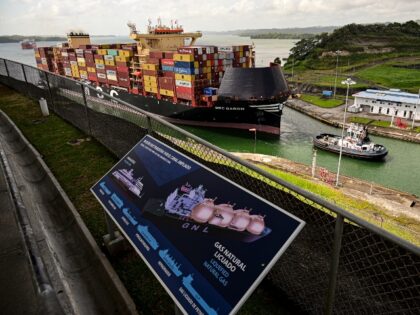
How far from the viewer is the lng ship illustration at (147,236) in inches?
109

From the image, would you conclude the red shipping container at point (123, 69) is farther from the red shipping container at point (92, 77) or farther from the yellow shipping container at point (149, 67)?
the red shipping container at point (92, 77)

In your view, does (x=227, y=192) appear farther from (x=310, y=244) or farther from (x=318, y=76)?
(x=318, y=76)

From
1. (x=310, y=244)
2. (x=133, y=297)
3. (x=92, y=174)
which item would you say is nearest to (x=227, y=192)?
(x=310, y=244)

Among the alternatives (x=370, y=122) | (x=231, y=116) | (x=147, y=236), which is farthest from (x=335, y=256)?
(x=370, y=122)

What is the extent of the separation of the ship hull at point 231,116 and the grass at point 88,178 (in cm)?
1914

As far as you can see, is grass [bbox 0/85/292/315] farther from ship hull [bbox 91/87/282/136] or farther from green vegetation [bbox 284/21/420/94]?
green vegetation [bbox 284/21/420/94]

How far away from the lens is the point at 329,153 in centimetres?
2720

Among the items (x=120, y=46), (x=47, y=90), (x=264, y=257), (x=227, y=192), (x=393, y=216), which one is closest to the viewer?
(x=264, y=257)

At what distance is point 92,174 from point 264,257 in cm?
543

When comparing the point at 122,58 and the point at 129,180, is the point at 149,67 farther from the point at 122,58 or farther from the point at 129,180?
the point at 129,180

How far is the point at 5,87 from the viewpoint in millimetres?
17703

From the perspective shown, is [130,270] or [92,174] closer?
[130,270]

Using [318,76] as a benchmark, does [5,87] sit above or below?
above

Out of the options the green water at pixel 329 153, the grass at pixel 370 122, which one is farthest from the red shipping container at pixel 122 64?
the grass at pixel 370 122
